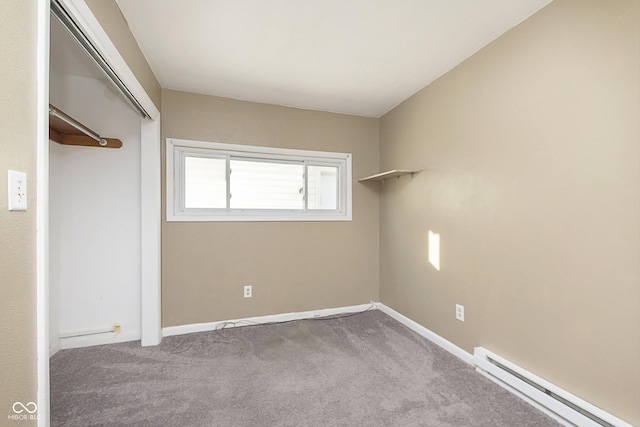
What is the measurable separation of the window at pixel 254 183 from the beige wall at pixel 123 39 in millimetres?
611

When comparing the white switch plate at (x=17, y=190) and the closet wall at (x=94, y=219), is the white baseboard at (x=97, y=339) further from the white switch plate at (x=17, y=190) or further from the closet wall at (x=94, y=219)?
the white switch plate at (x=17, y=190)

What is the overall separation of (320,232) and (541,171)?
205 cm

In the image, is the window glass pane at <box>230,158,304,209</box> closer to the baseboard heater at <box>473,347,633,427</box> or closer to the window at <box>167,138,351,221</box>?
the window at <box>167,138,351,221</box>

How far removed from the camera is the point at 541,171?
5.23 feet

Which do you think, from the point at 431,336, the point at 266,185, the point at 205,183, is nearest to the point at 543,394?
the point at 431,336

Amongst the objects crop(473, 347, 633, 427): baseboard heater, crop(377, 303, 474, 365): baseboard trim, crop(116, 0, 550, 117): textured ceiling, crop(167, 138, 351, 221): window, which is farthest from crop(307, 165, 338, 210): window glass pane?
crop(473, 347, 633, 427): baseboard heater

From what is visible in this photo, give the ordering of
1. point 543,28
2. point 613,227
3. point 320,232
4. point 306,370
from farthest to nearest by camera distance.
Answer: point 320,232 → point 306,370 → point 543,28 → point 613,227

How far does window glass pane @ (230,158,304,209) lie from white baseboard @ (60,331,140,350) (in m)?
1.48

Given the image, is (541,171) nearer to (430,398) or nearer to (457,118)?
(457,118)

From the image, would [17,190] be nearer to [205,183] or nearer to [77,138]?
[77,138]

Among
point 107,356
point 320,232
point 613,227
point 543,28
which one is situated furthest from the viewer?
point 320,232

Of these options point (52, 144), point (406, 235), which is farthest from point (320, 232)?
point (52, 144)

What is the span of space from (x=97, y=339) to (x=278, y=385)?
1.75 m

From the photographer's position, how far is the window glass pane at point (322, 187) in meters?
3.21
